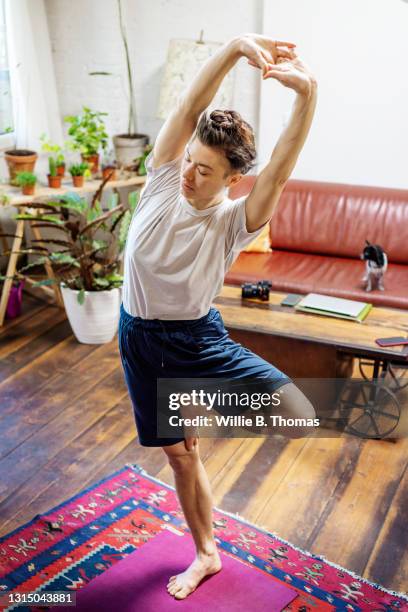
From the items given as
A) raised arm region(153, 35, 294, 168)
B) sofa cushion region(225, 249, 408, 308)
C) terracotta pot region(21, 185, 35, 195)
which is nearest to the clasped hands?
raised arm region(153, 35, 294, 168)

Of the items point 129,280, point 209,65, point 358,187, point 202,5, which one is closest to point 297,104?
point 209,65

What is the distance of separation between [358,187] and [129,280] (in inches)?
112

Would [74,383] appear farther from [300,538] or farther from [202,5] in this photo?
[202,5]

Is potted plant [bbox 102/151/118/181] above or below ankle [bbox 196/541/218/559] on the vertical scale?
above

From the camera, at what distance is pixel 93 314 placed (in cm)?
409

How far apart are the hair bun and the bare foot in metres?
1.40

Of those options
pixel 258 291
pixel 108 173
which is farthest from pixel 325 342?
pixel 108 173

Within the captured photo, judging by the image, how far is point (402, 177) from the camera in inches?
180

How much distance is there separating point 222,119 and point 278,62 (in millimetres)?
191

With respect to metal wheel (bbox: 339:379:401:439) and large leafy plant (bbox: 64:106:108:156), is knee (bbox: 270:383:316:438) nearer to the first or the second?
metal wheel (bbox: 339:379:401:439)

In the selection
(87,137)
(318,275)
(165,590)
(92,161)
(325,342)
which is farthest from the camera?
(92,161)

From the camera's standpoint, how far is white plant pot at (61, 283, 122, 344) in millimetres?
4059

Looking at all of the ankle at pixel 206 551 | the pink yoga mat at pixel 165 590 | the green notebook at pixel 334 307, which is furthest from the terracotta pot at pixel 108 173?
the ankle at pixel 206 551

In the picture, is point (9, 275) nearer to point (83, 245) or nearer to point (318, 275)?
point (83, 245)
